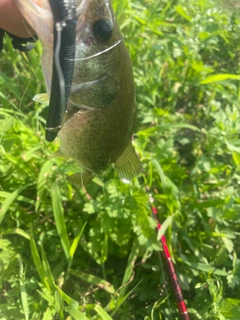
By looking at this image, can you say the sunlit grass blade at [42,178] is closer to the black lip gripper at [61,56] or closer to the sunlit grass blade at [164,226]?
the sunlit grass blade at [164,226]

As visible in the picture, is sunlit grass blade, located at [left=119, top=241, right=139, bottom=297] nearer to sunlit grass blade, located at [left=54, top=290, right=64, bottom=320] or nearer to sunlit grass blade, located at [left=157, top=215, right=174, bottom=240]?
sunlit grass blade, located at [left=157, top=215, right=174, bottom=240]

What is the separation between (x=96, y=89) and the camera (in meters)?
1.10

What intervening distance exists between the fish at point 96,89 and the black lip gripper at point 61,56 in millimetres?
48

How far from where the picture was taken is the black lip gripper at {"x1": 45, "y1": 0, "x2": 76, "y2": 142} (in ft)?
2.86

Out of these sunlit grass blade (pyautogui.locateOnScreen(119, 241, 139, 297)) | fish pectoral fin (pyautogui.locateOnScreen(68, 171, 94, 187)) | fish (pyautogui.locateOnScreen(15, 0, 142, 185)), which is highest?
fish (pyautogui.locateOnScreen(15, 0, 142, 185))

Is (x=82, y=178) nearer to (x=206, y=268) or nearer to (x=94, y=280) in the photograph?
(x=94, y=280)

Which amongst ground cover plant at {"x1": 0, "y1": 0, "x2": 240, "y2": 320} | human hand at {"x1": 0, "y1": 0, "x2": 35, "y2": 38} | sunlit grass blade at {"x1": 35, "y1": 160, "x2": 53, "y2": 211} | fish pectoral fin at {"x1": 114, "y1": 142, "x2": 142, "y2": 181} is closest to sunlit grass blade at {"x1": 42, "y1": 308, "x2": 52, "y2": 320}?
ground cover plant at {"x1": 0, "y1": 0, "x2": 240, "y2": 320}

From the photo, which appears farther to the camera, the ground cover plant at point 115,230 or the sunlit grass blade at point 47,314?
the ground cover plant at point 115,230

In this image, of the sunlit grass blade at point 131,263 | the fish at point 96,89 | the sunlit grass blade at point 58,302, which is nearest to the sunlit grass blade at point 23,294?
the sunlit grass blade at point 58,302

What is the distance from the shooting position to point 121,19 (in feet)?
8.23

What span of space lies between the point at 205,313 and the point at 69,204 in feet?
3.04

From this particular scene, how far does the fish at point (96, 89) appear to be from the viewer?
38.7 inches

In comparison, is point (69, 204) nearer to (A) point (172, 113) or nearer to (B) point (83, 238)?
(B) point (83, 238)

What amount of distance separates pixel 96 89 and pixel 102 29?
6.8 inches
